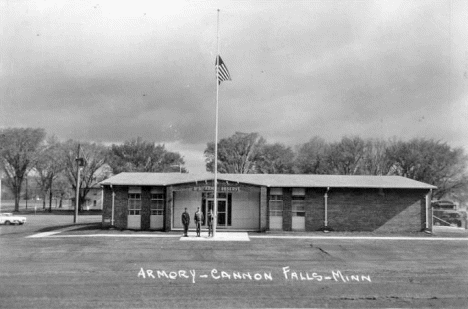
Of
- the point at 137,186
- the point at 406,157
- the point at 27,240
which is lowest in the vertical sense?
the point at 27,240

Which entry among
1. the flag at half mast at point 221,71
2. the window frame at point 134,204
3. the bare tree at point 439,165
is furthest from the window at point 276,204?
the bare tree at point 439,165

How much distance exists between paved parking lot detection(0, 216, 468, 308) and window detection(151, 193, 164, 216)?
7272 millimetres

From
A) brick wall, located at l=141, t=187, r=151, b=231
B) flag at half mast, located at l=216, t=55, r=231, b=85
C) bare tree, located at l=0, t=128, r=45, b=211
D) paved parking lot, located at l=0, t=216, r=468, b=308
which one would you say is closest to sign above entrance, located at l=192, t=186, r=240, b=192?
brick wall, located at l=141, t=187, r=151, b=231

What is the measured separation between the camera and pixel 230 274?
43.9 feet

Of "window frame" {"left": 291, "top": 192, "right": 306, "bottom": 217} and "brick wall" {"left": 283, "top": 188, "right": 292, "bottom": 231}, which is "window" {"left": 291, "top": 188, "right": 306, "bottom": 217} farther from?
"brick wall" {"left": 283, "top": 188, "right": 292, "bottom": 231}

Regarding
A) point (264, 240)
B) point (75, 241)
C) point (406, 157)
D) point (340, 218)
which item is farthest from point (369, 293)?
point (406, 157)

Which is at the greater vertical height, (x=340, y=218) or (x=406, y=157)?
(x=406, y=157)

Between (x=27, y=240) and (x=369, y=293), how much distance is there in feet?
58.0

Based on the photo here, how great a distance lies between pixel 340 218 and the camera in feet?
91.5

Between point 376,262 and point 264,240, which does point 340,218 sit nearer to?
point 264,240

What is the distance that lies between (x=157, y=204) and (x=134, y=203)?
144 centimetres

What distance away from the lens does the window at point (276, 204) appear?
28.1 meters

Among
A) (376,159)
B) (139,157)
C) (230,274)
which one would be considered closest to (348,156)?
(376,159)

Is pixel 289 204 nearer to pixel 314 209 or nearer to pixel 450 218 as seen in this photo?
pixel 314 209
